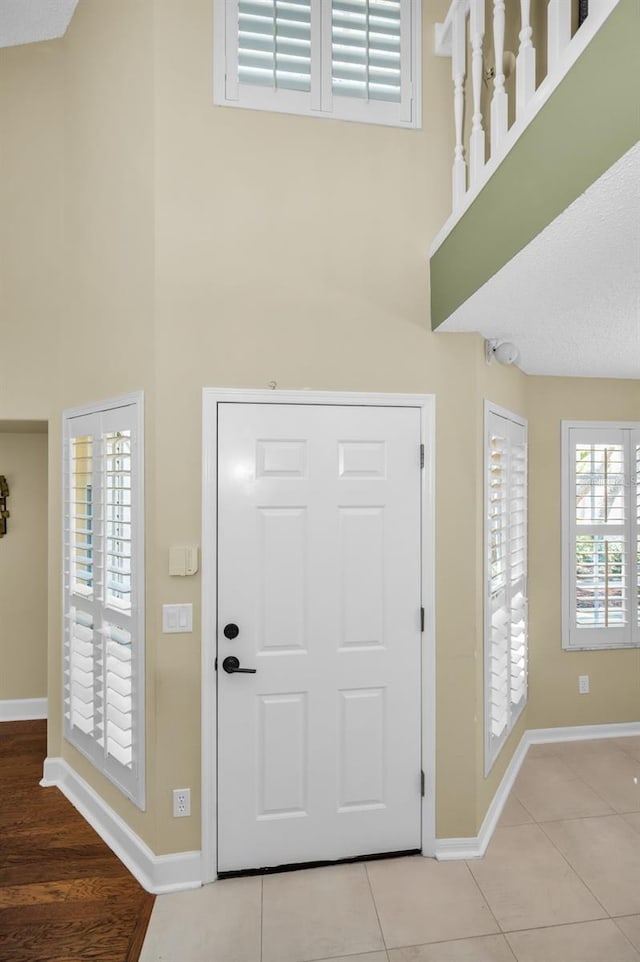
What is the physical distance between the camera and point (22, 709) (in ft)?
12.9

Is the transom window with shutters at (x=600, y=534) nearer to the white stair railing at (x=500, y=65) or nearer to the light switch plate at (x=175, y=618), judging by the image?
the white stair railing at (x=500, y=65)

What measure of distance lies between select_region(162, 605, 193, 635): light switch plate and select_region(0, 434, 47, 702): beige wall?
6.69 feet

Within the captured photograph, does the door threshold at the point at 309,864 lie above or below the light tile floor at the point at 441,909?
above

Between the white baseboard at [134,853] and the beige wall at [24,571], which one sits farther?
the beige wall at [24,571]

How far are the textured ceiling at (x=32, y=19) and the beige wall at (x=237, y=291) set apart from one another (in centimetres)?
31

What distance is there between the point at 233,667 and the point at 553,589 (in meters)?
2.34

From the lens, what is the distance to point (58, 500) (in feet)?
10.3

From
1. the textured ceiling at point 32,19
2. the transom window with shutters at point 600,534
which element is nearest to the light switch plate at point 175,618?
the transom window with shutters at point 600,534

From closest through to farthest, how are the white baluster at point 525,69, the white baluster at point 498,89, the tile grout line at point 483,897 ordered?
the white baluster at point 525,69 → the white baluster at point 498,89 → the tile grout line at point 483,897

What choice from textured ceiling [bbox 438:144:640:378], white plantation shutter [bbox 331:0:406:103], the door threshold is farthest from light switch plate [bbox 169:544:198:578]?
white plantation shutter [bbox 331:0:406:103]

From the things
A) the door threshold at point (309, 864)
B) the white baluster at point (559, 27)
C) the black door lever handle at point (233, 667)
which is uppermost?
the white baluster at point (559, 27)

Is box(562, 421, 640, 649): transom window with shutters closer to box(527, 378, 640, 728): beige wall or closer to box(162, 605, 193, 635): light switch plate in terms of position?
box(527, 378, 640, 728): beige wall

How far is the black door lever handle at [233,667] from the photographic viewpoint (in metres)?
2.40

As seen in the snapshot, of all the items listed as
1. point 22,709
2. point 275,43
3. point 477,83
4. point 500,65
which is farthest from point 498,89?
point 22,709
